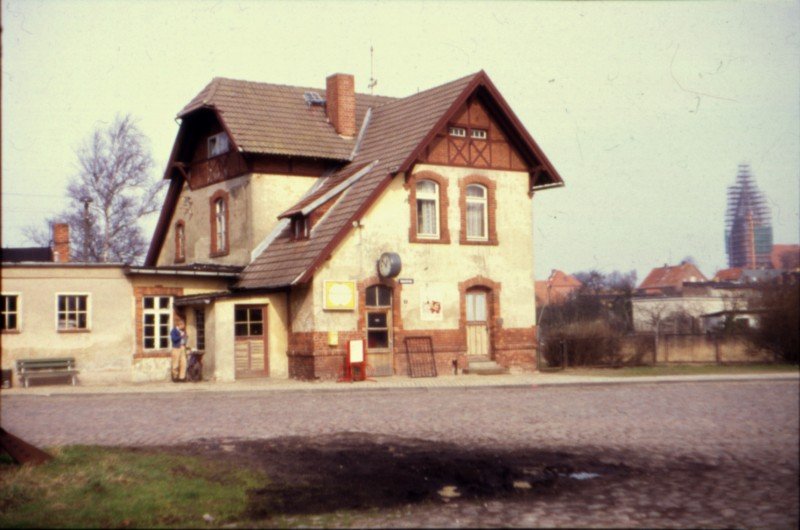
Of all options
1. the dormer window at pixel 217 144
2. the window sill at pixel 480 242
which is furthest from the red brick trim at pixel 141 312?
the window sill at pixel 480 242

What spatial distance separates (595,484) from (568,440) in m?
3.14

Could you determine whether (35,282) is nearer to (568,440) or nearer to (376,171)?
(376,171)

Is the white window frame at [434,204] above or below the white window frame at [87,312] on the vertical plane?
above

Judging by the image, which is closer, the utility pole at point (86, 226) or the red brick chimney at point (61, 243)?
the red brick chimney at point (61, 243)

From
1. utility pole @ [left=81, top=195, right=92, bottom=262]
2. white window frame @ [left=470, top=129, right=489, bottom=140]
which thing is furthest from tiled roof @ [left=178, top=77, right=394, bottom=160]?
utility pole @ [left=81, top=195, right=92, bottom=262]

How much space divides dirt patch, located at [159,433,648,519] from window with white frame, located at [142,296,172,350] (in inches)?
693

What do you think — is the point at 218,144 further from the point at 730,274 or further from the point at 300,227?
the point at 730,274

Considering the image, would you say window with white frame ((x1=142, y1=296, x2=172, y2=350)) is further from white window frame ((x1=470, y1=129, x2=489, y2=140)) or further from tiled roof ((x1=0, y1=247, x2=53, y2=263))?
tiled roof ((x1=0, y1=247, x2=53, y2=263))

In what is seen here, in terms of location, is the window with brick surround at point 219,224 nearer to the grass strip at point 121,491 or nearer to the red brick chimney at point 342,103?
the red brick chimney at point 342,103

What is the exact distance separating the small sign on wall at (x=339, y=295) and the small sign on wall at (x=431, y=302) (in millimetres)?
2339

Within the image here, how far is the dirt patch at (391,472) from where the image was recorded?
8617 millimetres

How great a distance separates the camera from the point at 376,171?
29172mm

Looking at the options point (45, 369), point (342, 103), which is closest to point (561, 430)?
point (45, 369)

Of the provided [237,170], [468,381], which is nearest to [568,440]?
[468,381]
